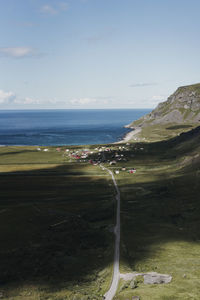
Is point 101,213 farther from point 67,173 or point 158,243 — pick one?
point 67,173

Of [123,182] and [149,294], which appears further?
[123,182]

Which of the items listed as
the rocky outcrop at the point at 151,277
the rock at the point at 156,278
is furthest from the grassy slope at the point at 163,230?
the rocky outcrop at the point at 151,277

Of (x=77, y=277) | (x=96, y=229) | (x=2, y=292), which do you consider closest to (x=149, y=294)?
(x=77, y=277)

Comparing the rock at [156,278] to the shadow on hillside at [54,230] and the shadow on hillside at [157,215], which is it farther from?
the shadow on hillside at [54,230]

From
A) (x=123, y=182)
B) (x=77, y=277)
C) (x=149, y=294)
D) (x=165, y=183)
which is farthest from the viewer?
(x=123, y=182)

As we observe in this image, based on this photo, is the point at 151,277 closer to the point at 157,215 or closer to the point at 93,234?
the point at 93,234

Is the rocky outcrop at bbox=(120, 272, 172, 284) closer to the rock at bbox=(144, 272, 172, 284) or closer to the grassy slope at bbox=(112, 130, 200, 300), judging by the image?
the rock at bbox=(144, 272, 172, 284)
